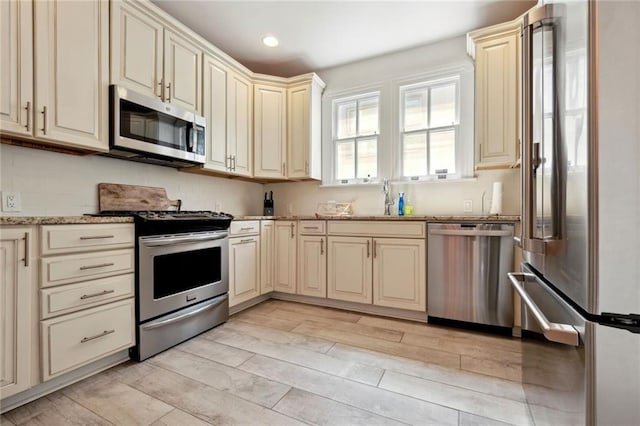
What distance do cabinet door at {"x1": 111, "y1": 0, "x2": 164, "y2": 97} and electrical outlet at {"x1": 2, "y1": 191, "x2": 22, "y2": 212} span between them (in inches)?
37.1

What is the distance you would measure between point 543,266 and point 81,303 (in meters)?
2.24

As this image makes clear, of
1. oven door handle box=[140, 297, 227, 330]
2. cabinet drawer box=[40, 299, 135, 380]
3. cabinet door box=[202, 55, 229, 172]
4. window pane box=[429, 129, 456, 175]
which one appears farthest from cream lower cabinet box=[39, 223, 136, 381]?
window pane box=[429, 129, 456, 175]

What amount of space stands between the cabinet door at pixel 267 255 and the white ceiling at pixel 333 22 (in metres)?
1.92

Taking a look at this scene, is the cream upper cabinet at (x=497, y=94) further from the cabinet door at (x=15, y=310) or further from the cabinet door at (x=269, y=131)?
the cabinet door at (x=15, y=310)

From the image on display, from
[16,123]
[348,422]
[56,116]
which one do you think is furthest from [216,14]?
[348,422]

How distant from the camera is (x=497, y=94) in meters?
2.49

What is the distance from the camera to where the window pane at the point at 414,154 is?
3170mm

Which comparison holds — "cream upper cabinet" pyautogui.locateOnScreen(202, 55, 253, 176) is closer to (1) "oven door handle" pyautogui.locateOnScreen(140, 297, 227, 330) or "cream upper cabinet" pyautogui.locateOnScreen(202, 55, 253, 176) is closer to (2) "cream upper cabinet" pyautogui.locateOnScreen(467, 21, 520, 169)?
(1) "oven door handle" pyautogui.locateOnScreen(140, 297, 227, 330)

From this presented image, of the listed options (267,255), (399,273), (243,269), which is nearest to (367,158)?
(399,273)

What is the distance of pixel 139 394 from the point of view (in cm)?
154

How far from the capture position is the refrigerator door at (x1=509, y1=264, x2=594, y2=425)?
717 mm

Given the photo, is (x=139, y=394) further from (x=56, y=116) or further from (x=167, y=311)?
(x=56, y=116)

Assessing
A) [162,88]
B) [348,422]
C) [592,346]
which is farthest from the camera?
[162,88]

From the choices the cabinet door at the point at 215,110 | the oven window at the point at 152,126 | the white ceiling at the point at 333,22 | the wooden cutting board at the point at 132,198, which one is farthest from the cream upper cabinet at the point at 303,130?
the wooden cutting board at the point at 132,198
